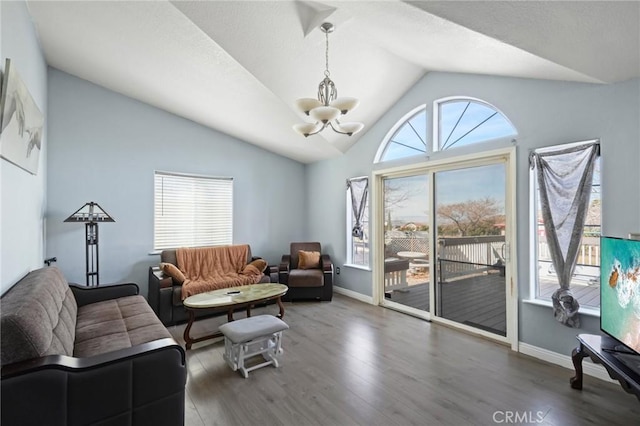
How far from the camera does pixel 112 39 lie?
2920 mm

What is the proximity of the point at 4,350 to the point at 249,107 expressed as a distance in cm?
341

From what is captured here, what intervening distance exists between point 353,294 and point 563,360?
2.88 m

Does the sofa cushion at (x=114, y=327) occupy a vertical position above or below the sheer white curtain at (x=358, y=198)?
below

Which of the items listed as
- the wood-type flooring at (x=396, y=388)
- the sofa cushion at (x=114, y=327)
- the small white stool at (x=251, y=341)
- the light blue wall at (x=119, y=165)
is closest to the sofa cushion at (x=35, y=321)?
the sofa cushion at (x=114, y=327)

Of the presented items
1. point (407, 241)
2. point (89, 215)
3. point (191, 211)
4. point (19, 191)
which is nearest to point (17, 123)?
point (19, 191)

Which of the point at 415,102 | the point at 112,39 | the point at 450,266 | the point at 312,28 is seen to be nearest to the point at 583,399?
the point at 450,266

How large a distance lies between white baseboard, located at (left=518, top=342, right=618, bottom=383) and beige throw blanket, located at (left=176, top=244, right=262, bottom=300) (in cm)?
346

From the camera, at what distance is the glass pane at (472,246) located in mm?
3221

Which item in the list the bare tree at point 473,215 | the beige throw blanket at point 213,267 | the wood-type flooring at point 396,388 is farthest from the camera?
the beige throw blanket at point 213,267

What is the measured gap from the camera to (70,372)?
1396 millimetres

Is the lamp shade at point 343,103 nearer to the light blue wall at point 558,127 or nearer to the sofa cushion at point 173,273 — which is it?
the light blue wall at point 558,127

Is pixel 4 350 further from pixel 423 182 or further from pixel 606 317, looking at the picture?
pixel 423 182

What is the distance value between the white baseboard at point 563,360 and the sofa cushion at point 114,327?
3.36 meters

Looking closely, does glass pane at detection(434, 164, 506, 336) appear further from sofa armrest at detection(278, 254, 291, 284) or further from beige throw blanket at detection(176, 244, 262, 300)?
beige throw blanket at detection(176, 244, 262, 300)
